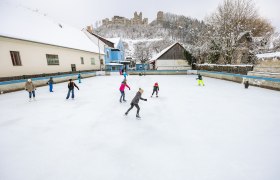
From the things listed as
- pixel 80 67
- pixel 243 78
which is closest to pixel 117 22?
pixel 80 67

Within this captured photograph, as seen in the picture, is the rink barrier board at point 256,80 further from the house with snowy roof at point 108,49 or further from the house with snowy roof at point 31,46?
the house with snowy roof at point 108,49

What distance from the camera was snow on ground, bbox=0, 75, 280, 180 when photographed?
3021mm

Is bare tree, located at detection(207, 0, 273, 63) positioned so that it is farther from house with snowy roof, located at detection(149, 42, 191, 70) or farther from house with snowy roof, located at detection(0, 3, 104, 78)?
house with snowy roof, located at detection(0, 3, 104, 78)

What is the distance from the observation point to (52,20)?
22.1 metres

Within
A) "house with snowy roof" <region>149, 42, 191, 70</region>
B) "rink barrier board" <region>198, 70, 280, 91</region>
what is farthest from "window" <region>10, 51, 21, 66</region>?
"house with snowy roof" <region>149, 42, 191, 70</region>

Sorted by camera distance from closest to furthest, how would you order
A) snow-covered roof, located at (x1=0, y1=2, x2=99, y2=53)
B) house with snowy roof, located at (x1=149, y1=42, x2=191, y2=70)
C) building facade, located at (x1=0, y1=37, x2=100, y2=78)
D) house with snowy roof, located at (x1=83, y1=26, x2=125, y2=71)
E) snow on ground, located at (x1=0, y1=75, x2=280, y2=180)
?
1. snow on ground, located at (x1=0, y1=75, x2=280, y2=180)
2. building facade, located at (x1=0, y1=37, x2=100, y2=78)
3. snow-covered roof, located at (x1=0, y1=2, x2=99, y2=53)
4. house with snowy roof, located at (x1=149, y1=42, x2=191, y2=70)
5. house with snowy roof, located at (x1=83, y1=26, x2=125, y2=71)

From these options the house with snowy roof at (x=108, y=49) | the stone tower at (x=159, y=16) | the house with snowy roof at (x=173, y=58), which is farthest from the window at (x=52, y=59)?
the stone tower at (x=159, y=16)

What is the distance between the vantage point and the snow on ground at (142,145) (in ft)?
9.91

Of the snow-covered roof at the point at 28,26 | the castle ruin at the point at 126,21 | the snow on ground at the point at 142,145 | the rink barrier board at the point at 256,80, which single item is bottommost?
the snow on ground at the point at 142,145

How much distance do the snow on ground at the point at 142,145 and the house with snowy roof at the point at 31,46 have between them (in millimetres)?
9543

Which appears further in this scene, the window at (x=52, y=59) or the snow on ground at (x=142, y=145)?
the window at (x=52, y=59)

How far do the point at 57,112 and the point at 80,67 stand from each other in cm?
1896

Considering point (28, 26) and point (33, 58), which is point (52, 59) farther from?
point (28, 26)

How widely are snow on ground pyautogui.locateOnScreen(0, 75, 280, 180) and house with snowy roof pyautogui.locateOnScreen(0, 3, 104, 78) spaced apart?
9.54 m
